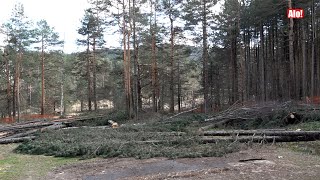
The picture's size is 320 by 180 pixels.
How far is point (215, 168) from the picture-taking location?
26.5ft

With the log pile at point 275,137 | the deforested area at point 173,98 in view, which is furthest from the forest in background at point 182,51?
the log pile at point 275,137

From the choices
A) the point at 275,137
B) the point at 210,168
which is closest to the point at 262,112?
the point at 275,137

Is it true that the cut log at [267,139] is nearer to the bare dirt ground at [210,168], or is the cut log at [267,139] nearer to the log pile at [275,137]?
the log pile at [275,137]

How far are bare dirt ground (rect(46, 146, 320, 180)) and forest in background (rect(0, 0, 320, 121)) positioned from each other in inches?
581

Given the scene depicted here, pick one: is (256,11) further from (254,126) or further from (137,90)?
(254,126)

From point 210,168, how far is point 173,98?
996 inches

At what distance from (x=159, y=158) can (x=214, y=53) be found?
31212mm

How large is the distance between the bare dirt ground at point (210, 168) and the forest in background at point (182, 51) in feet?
48.4

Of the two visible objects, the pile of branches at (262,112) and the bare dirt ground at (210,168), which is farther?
the pile of branches at (262,112)

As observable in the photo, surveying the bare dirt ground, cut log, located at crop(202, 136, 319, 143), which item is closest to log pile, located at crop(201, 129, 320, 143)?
cut log, located at crop(202, 136, 319, 143)

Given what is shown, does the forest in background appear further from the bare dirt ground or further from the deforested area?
the bare dirt ground

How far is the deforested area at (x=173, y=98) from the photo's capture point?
941 cm

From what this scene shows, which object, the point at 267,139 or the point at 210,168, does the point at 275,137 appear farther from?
the point at 210,168

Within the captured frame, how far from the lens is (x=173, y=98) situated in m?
33.5
